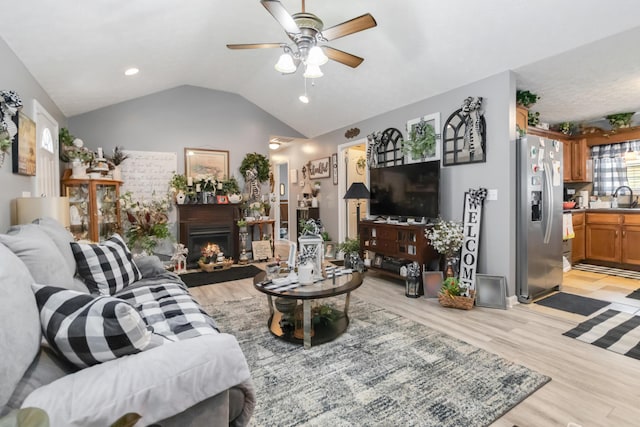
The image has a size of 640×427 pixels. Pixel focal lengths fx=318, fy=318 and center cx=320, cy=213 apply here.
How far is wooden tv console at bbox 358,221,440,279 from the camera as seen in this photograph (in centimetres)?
386

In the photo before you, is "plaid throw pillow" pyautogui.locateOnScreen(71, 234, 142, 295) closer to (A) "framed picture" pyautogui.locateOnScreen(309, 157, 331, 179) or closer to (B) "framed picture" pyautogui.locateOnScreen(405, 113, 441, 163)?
(B) "framed picture" pyautogui.locateOnScreen(405, 113, 441, 163)

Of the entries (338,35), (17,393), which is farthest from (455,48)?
(17,393)

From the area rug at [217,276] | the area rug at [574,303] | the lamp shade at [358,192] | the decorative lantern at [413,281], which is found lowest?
the area rug at [574,303]

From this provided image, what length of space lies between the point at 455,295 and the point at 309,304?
1.76 m

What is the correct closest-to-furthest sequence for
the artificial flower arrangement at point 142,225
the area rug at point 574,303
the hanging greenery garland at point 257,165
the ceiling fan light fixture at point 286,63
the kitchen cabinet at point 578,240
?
the ceiling fan light fixture at point 286,63 < the area rug at point 574,303 < the artificial flower arrangement at point 142,225 < the kitchen cabinet at point 578,240 < the hanging greenery garland at point 257,165

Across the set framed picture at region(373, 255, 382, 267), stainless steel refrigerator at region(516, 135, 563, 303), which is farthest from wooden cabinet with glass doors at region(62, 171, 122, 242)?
stainless steel refrigerator at region(516, 135, 563, 303)

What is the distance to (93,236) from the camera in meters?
4.25

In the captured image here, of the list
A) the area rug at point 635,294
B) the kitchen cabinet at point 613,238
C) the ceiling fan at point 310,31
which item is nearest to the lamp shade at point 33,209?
the ceiling fan at point 310,31

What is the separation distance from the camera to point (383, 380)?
6.72 ft

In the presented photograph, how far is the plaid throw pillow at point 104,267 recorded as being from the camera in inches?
87.8

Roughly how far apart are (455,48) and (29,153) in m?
4.14

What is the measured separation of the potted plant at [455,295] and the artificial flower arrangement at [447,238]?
358 millimetres

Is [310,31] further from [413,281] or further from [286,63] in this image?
[413,281]

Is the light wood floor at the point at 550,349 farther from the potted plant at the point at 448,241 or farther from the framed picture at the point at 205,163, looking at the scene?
the framed picture at the point at 205,163
